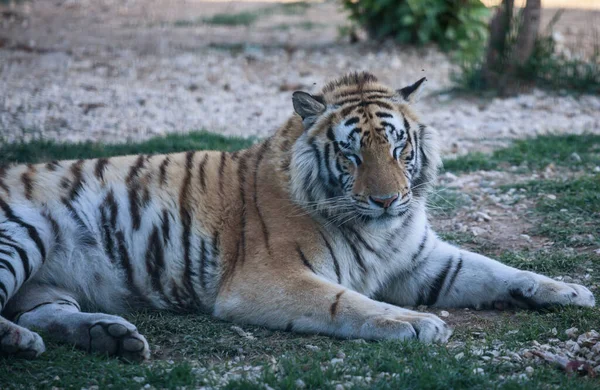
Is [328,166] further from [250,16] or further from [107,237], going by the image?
[250,16]

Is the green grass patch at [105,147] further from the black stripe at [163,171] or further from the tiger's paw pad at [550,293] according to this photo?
the tiger's paw pad at [550,293]

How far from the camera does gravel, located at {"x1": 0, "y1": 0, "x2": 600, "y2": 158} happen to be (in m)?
7.06

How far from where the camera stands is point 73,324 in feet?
10.7

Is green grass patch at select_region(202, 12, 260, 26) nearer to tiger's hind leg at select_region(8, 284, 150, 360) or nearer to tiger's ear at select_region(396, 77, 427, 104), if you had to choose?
tiger's ear at select_region(396, 77, 427, 104)

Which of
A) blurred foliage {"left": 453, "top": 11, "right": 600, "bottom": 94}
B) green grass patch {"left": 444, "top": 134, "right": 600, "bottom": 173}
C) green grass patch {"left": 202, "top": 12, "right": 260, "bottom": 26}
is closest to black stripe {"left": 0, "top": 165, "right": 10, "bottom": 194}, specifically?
green grass patch {"left": 444, "top": 134, "right": 600, "bottom": 173}

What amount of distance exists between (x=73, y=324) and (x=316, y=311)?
1.01m

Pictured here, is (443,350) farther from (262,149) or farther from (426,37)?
(426,37)

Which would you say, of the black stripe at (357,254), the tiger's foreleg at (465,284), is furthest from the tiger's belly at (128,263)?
the tiger's foreleg at (465,284)

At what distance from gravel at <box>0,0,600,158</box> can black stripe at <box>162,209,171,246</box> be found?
74.1 inches

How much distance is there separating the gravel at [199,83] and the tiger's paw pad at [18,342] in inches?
113

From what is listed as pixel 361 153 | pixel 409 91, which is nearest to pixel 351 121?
pixel 361 153

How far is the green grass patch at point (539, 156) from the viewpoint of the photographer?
19.6 ft

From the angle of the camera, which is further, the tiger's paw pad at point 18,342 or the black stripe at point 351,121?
the black stripe at point 351,121

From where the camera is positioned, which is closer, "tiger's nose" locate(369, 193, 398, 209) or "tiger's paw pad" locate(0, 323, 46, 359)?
"tiger's paw pad" locate(0, 323, 46, 359)
